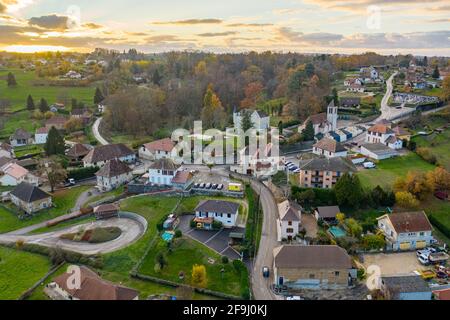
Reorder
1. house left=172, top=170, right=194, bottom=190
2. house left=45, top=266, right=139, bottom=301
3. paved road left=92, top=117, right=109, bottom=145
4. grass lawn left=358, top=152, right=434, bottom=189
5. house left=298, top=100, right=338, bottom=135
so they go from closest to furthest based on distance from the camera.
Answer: house left=45, top=266, right=139, bottom=301 < grass lawn left=358, top=152, right=434, bottom=189 < house left=172, top=170, right=194, bottom=190 < house left=298, top=100, right=338, bottom=135 < paved road left=92, top=117, right=109, bottom=145

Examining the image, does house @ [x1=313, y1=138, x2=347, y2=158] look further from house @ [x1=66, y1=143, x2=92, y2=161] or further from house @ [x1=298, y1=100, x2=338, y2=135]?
house @ [x1=66, y1=143, x2=92, y2=161]

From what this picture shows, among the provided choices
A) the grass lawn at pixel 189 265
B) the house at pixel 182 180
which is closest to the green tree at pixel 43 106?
the house at pixel 182 180

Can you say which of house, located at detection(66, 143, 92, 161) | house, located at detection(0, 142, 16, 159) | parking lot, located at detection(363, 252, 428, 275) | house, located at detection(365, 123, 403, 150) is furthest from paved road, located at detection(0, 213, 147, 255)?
house, located at detection(365, 123, 403, 150)

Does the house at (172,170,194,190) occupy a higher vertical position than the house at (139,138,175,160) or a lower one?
lower

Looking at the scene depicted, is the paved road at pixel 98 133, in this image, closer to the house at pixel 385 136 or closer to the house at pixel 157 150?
the house at pixel 157 150

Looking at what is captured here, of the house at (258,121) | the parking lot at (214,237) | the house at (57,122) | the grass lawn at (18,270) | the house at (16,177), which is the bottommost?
the grass lawn at (18,270)

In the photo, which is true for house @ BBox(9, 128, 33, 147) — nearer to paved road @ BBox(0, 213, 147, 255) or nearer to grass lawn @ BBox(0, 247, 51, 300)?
paved road @ BBox(0, 213, 147, 255)

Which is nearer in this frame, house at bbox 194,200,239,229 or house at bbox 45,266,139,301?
house at bbox 45,266,139,301

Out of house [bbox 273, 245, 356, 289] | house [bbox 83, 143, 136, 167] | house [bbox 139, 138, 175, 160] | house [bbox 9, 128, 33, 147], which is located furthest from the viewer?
house [bbox 9, 128, 33, 147]

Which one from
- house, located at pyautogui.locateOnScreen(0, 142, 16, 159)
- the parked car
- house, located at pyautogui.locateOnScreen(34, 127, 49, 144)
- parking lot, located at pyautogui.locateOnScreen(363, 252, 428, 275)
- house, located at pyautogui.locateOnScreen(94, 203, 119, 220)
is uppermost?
house, located at pyautogui.locateOnScreen(34, 127, 49, 144)
